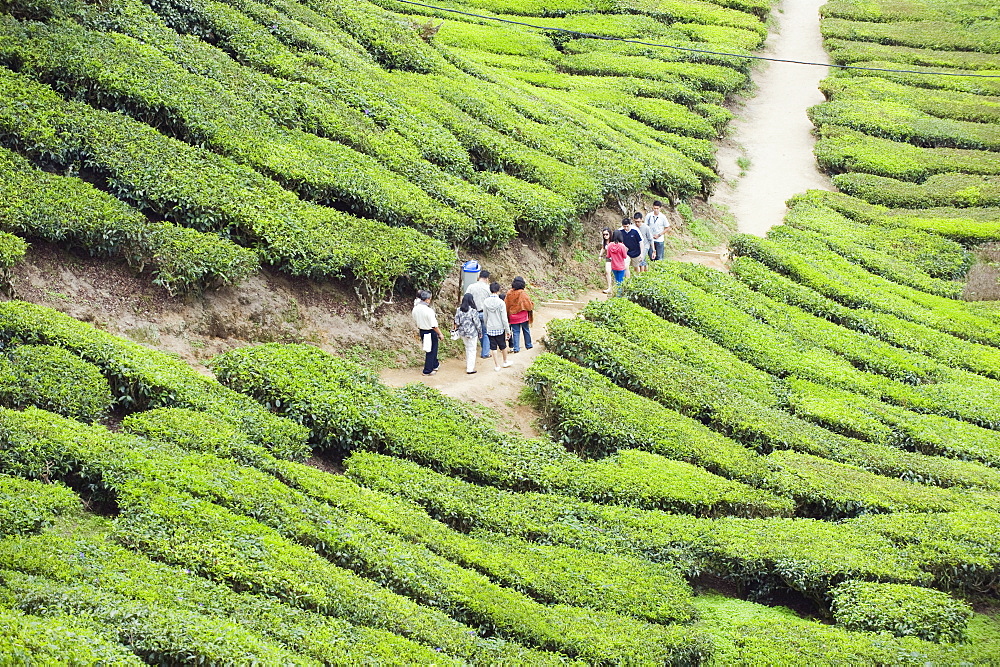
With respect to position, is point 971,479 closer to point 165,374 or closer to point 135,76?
point 165,374

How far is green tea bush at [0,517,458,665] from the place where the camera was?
1083 centimetres

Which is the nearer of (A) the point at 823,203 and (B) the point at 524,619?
(B) the point at 524,619

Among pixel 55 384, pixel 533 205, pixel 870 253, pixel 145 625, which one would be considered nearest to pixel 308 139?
pixel 533 205

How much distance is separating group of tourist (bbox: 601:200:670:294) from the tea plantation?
640 millimetres

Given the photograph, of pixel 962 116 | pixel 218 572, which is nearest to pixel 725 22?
pixel 962 116

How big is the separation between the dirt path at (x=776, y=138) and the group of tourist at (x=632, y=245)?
510 centimetres

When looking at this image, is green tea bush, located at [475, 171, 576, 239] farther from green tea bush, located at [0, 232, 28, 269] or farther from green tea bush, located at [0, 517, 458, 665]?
green tea bush, located at [0, 517, 458, 665]

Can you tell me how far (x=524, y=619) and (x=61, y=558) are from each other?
505cm

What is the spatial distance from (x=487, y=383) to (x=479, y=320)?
40.6 inches

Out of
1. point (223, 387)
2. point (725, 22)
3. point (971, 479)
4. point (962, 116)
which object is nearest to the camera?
point (223, 387)

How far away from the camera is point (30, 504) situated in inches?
458

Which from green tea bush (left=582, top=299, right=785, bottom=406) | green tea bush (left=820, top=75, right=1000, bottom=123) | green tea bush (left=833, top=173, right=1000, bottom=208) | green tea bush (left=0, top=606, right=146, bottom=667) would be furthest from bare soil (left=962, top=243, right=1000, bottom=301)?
green tea bush (left=0, top=606, right=146, bottom=667)

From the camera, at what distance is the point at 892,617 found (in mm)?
14078

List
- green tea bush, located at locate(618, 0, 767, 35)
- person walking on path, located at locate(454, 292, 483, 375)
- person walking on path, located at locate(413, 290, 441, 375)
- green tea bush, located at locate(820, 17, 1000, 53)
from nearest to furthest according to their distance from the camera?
person walking on path, located at locate(413, 290, 441, 375) < person walking on path, located at locate(454, 292, 483, 375) < green tea bush, located at locate(618, 0, 767, 35) < green tea bush, located at locate(820, 17, 1000, 53)
